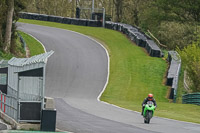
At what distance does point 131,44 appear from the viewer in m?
53.0

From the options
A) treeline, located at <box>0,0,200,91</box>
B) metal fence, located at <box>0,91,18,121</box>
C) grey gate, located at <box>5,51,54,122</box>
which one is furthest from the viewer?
treeline, located at <box>0,0,200,91</box>

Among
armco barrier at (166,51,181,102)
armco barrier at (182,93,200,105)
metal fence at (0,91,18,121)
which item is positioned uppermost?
metal fence at (0,91,18,121)

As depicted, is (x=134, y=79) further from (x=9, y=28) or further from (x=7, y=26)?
(x=7, y=26)

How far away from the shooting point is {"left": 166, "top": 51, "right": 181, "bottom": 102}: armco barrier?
114 feet

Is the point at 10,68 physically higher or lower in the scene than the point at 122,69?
higher

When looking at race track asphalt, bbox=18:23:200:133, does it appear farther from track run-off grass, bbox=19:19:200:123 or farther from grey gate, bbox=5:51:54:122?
grey gate, bbox=5:51:54:122

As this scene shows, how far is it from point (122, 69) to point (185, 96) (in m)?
9.68

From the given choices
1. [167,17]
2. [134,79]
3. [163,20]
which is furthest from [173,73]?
[163,20]

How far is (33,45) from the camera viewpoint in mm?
49562

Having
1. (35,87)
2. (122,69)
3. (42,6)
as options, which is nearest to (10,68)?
(35,87)

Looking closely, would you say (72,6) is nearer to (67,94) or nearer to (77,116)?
Answer: (67,94)

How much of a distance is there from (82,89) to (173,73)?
7.52 m

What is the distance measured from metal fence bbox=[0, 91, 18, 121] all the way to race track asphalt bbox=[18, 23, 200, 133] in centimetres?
168

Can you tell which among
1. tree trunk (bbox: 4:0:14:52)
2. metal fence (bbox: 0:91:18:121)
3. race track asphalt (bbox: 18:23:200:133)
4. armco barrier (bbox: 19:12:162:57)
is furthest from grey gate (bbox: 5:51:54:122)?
armco barrier (bbox: 19:12:162:57)
